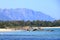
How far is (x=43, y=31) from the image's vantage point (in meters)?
22.3

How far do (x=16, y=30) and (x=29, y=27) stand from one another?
1175mm

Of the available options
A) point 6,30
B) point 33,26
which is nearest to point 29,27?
point 33,26

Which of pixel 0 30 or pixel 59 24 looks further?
pixel 0 30

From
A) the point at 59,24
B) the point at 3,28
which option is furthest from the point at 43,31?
the point at 3,28

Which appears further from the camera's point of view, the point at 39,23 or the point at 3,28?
the point at 3,28

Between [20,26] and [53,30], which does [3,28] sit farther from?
[53,30]

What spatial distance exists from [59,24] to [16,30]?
3.81 metres

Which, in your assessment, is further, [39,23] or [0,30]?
[0,30]

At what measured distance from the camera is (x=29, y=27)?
21.3 m

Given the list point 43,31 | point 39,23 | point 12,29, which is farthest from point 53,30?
point 12,29

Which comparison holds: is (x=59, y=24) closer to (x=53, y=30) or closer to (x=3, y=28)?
(x=53, y=30)

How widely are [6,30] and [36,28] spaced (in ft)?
9.00

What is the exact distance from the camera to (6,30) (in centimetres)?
2164

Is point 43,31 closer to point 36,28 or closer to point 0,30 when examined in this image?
point 36,28
